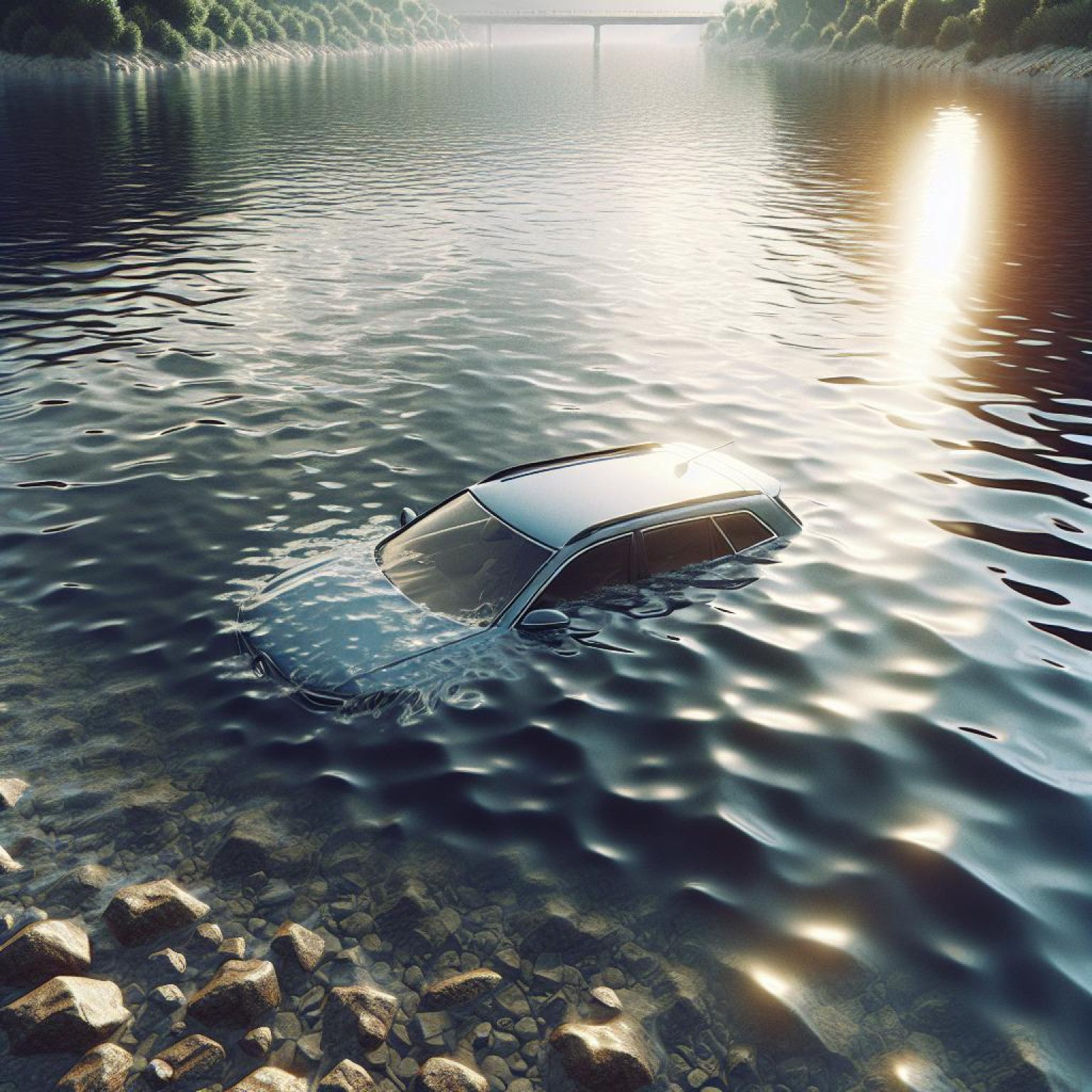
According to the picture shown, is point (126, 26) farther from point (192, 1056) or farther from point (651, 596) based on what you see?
point (192, 1056)

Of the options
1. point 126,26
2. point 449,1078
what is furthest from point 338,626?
point 126,26

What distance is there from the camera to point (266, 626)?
9.25 m

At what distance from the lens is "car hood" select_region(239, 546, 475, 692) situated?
855 centimetres

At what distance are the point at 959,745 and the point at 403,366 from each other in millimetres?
13139

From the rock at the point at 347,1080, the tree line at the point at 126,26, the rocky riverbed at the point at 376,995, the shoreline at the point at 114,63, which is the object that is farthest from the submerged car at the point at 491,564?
the tree line at the point at 126,26

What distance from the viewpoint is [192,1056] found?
5.69m

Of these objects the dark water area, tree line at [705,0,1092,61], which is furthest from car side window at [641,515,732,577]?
tree line at [705,0,1092,61]

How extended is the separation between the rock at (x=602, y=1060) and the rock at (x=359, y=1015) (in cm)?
98

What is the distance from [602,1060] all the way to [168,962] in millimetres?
2654

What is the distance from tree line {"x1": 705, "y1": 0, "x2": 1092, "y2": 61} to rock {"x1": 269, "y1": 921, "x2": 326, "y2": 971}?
105m

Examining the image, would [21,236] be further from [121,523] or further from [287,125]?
[287,125]

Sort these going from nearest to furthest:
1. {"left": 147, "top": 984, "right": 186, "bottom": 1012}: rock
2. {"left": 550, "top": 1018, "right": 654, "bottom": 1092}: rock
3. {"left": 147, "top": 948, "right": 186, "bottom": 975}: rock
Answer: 1. {"left": 550, "top": 1018, "right": 654, "bottom": 1092}: rock
2. {"left": 147, "top": 984, "right": 186, "bottom": 1012}: rock
3. {"left": 147, "top": 948, "right": 186, "bottom": 975}: rock

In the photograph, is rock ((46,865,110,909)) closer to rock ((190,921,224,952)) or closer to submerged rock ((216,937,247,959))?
rock ((190,921,224,952))

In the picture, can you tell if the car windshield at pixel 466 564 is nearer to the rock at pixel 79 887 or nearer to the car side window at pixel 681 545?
the car side window at pixel 681 545
